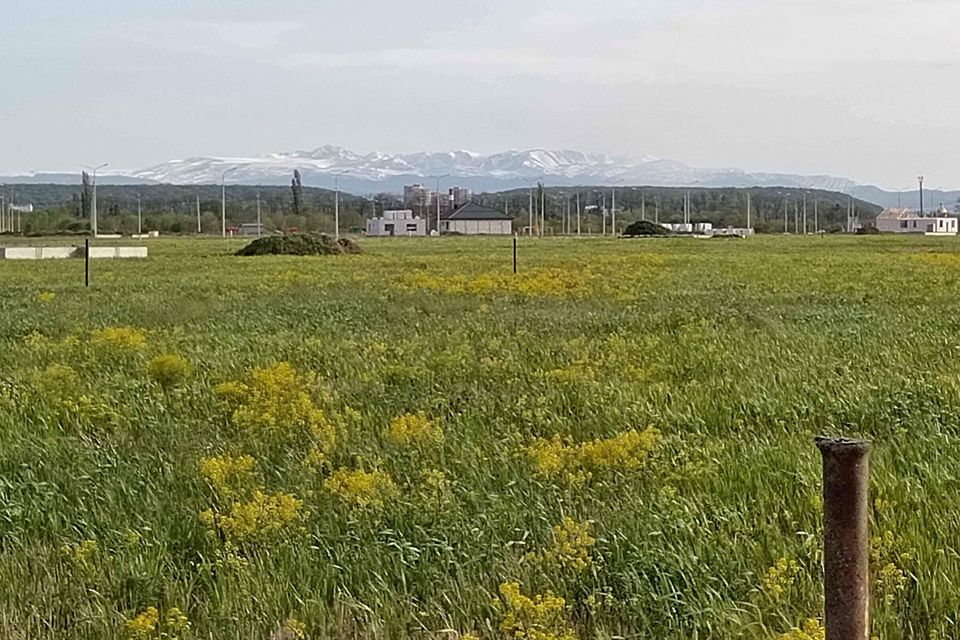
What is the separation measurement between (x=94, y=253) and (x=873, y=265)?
33.0 m

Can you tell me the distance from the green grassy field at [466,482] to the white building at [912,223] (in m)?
142

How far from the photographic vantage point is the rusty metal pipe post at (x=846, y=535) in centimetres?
259

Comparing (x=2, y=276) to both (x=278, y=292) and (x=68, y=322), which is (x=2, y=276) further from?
(x=68, y=322)

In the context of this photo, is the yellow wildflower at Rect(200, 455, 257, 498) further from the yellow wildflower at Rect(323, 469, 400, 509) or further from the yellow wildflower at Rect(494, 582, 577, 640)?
the yellow wildflower at Rect(494, 582, 577, 640)

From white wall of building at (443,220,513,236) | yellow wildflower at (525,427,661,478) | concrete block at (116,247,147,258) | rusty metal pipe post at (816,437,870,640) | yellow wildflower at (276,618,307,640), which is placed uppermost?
white wall of building at (443,220,513,236)

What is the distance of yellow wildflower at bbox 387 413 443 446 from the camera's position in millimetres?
7047

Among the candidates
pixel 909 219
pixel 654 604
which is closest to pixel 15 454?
pixel 654 604

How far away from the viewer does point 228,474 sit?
20.5 feet

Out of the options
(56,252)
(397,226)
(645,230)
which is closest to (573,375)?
(56,252)

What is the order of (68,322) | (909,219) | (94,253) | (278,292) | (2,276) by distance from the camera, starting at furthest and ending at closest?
(909,219)
(94,253)
(2,276)
(278,292)
(68,322)

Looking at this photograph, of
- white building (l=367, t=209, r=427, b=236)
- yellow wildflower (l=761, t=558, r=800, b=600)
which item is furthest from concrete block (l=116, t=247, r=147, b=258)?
white building (l=367, t=209, r=427, b=236)

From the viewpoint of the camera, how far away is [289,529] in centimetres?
527

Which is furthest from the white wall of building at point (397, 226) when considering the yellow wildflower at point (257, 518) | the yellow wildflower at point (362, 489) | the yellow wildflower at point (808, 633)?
the yellow wildflower at point (808, 633)

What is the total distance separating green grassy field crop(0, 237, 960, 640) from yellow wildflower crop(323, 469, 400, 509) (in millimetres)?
15
